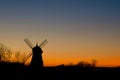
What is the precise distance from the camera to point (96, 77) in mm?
59062

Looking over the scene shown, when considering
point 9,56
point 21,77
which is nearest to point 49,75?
point 21,77

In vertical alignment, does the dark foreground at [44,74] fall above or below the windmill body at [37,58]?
below

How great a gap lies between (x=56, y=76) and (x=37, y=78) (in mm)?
3888

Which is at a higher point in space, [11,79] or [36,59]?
[36,59]

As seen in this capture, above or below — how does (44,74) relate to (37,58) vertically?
below

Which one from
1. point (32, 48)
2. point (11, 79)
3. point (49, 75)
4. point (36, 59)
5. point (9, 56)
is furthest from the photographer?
point (9, 56)

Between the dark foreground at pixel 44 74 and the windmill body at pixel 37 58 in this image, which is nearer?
the dark foreground at pixel 44 74

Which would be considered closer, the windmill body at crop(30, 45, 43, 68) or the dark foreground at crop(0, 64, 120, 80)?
the dark foreground at crop(0, 64, 120, 80)

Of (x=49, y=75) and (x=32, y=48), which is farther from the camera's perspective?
(x=32, y=48)

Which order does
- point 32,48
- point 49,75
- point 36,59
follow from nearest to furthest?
point 49,75 < point 36,59 < point 32,48

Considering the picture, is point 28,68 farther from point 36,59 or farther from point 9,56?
point 9,56

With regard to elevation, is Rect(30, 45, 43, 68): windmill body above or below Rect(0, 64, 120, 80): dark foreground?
above

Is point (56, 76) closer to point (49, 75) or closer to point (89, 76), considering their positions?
point (49, 75)

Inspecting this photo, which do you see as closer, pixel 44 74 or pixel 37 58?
pixel 44 74
